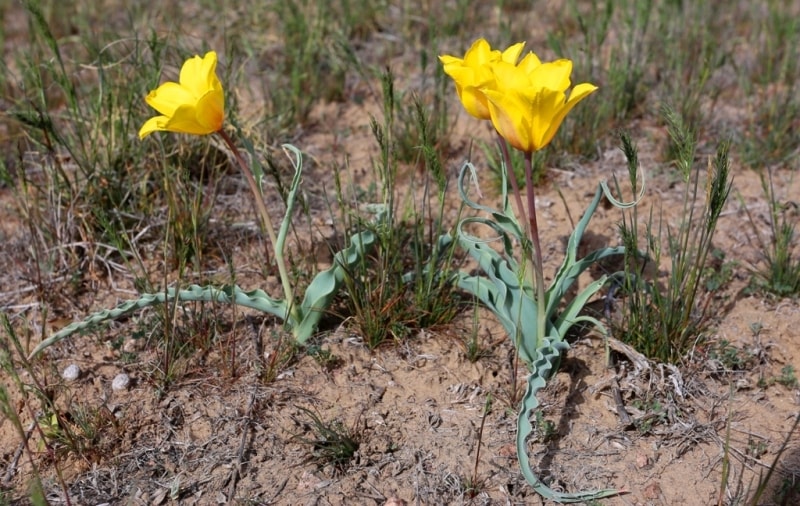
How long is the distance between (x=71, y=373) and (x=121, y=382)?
18cm

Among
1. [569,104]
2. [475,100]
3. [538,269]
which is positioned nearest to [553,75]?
[569,104]

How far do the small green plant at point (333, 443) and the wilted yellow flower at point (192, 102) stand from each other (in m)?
0.82

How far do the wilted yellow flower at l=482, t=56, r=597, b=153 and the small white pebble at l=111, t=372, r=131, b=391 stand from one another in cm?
144

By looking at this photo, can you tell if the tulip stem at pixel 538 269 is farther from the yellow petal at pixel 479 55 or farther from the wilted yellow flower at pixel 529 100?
the yellow petal at pixel 479 55

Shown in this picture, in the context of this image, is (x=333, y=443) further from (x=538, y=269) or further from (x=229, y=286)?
(x=538, y=269)

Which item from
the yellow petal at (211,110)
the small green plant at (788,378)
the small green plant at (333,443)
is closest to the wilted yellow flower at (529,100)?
the yellow petal at (211,110)

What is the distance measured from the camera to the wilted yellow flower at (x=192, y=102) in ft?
6.40

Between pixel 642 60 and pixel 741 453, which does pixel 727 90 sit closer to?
pixel 642 60

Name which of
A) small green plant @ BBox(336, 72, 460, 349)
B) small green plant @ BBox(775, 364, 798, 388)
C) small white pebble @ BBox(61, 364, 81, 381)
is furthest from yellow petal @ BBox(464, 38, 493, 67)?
small white pebble @ BBox(61, 364, 81, 381)

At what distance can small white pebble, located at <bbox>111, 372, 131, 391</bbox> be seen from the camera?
94.4 inches

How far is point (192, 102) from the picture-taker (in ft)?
6.75

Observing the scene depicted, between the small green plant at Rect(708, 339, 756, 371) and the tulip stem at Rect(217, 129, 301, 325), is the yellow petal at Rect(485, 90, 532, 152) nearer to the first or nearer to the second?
the tulip stem at Rect(217, 129, 301, 325)

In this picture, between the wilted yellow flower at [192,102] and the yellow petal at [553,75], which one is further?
the wilted yellow flower at [192,102]

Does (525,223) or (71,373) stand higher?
(525,223)
